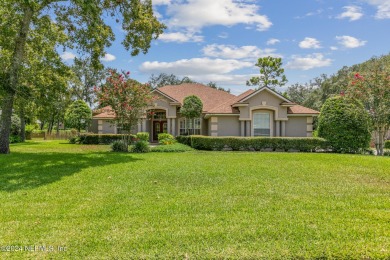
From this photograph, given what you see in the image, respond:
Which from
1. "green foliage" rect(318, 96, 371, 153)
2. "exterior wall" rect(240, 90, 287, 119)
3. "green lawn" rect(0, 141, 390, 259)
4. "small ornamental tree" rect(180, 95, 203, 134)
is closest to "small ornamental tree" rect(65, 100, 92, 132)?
"small ornamental tree" rect(180, 95, 203, 134)

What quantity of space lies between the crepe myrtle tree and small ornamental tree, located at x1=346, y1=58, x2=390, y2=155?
42.9ft

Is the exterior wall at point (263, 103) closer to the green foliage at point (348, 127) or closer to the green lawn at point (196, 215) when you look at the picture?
the green foliage at point (348, 127)

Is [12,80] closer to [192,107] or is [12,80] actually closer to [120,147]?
[120,147]

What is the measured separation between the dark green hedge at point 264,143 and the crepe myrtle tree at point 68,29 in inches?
304

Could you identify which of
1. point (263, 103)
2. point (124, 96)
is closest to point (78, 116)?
point (124, 96)

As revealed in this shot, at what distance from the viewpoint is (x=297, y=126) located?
22.9 m

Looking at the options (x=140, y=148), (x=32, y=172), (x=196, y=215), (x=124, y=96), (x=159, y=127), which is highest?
(x=124, y=96)

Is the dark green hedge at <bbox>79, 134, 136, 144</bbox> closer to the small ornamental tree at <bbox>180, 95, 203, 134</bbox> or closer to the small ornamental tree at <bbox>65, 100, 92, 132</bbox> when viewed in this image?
the small ornamental tree at <bbox>65, 100, 92, 132</bbox>

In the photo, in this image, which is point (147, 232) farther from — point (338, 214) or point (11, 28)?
point (11, 28)

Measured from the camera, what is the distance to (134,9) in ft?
50.2

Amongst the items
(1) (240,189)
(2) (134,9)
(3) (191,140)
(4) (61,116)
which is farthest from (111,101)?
(4) (61,116)

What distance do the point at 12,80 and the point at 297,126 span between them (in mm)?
20319

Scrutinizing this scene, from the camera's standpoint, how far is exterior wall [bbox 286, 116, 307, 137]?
22.8m

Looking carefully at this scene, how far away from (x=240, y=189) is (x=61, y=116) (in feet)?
147
